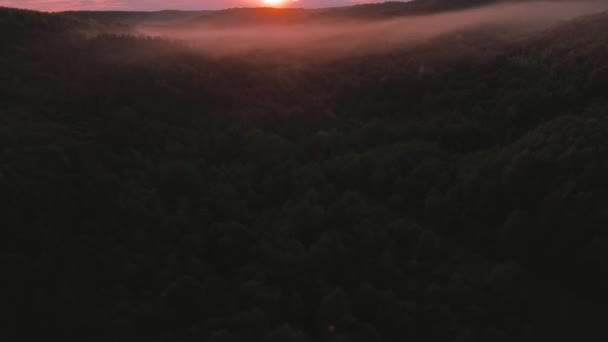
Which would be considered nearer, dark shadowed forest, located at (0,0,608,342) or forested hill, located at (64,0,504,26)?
dark shadowed forest, located at (0,0,608,342)

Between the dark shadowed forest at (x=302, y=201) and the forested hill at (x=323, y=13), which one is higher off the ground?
the forested hill at (x=323, y=13)

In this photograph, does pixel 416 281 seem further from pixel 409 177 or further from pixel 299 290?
pixel 409 177

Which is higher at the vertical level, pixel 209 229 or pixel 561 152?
pixel 561 152

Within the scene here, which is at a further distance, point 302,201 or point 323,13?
point 323,13

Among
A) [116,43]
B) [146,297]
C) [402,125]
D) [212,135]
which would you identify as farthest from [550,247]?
[116,43]

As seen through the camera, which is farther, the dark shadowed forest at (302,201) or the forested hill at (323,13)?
the forested hill at (323,13)

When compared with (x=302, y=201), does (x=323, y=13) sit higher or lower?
higher

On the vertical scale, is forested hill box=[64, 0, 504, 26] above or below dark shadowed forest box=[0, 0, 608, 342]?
above

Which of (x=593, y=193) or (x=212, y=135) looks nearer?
(x=593, y=193)
